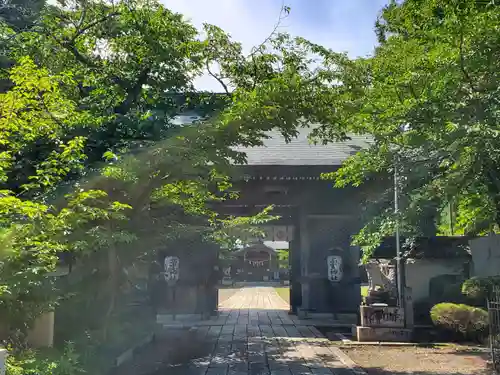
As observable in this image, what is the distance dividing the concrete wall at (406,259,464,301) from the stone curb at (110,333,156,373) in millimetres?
8173

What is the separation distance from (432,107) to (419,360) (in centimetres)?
589

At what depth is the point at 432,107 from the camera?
23.5ft

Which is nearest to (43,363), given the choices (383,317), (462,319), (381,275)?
(383,317)

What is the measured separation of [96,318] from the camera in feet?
27.1

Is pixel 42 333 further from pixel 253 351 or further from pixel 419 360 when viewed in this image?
pixel 419 360

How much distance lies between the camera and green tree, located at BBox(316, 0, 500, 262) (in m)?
6.70

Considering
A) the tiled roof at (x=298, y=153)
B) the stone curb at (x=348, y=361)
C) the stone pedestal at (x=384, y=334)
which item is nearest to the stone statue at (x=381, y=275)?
the stone pedestal at (x=384, y=334)

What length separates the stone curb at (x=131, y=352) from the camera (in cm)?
904

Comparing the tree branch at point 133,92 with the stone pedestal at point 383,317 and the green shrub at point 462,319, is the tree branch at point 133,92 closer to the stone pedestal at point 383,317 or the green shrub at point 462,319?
the stone pedestal at point 383,317

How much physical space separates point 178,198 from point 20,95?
368 centimetres

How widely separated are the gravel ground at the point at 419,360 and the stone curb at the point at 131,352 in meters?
4.74

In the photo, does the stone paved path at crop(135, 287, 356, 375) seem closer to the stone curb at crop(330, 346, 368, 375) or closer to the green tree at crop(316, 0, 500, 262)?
the stone curb at crop(330, 346, 368, 375)

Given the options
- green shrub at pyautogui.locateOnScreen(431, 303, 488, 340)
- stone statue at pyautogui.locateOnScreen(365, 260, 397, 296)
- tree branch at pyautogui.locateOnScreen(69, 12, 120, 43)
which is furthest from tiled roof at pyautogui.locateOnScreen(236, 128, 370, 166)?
tree branch at pyautogui.locateOnScreen(69, 12, 120, 43)

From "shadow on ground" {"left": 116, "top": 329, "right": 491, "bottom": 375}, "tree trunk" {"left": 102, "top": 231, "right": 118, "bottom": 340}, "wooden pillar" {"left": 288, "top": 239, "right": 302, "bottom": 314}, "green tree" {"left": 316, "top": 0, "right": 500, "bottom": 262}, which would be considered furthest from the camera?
"wooden pillar" {"left": 288, "top": 239, "right": 302, "bottom": 314}
